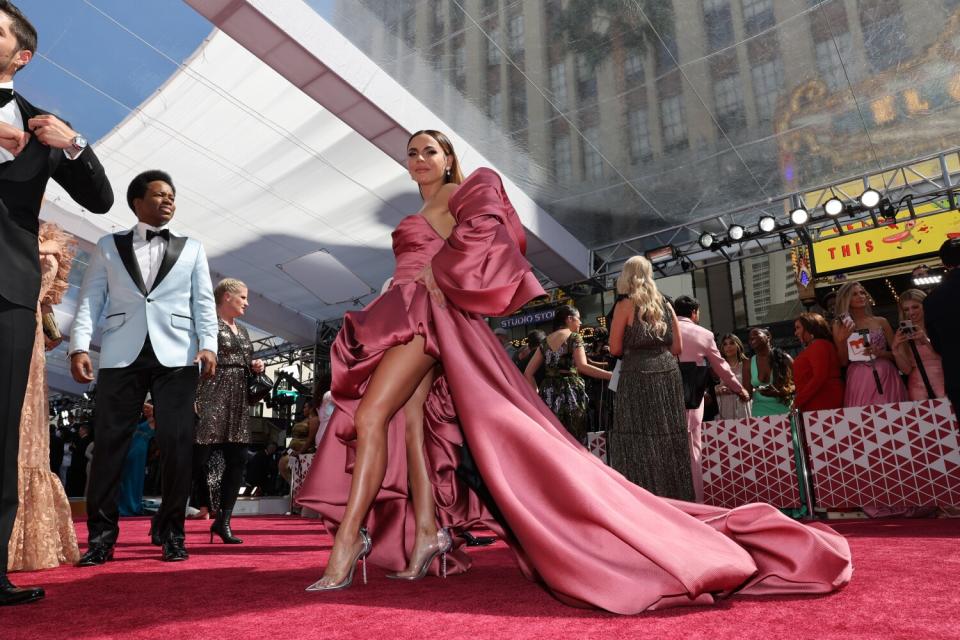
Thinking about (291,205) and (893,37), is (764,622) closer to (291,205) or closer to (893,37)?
(893,37)

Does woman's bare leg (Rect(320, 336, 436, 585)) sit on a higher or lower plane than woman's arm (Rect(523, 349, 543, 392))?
lower

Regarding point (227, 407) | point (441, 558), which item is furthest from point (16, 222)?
point (227, 407)

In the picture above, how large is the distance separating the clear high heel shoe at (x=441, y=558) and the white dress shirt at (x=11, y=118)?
158 cm

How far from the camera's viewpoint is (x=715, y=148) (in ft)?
35.7

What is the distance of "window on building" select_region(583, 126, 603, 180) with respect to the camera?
423 inches

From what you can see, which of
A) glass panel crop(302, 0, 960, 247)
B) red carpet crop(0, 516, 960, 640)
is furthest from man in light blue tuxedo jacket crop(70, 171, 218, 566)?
glass panel crop(302, 0, 960, 247)

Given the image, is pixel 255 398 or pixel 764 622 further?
pixel 255 398

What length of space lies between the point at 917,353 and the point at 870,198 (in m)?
6.75

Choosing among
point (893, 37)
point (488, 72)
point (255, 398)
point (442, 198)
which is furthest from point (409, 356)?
point (893, 37)

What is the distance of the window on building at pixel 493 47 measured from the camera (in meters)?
8.75

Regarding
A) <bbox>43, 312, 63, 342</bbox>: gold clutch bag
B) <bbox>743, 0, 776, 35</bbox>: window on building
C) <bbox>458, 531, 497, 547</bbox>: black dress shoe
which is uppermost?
<bbox>743, 0, 776, 35</bbox>: window on building

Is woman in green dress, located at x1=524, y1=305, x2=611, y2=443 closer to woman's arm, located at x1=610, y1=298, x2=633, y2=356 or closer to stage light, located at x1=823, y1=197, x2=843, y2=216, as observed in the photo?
woman's arm, located at x1=610, y1=298, x2=633, y2=356

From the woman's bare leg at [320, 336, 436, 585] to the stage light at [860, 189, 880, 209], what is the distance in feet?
33.9

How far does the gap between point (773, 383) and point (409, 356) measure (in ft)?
15.2
